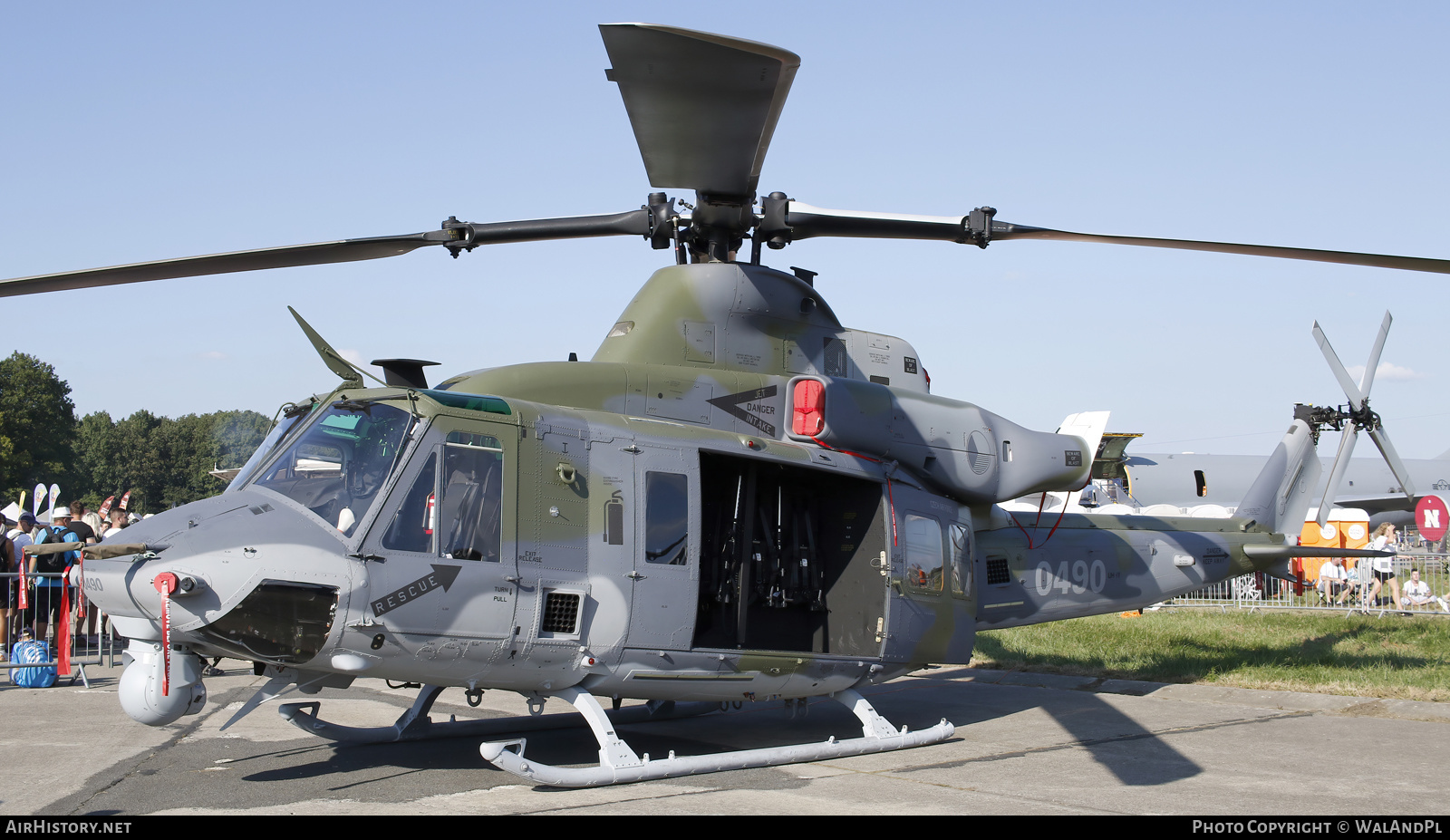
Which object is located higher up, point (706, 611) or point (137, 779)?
point (706, 611)

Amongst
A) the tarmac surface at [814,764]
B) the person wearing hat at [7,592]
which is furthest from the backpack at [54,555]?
the tarmac surface at [814,764]

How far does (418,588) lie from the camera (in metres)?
6.37

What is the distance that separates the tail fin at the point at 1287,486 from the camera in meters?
12.3

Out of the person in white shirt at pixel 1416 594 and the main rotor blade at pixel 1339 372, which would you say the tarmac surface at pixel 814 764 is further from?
the person in white shirt at pixel 1416 594

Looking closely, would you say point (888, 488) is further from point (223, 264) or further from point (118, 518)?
point (118, 518)

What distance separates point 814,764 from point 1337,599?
58.4 feet

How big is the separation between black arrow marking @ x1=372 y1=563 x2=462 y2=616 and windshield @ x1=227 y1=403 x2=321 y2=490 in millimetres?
1205

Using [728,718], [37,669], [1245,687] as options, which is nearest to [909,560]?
[728,718]

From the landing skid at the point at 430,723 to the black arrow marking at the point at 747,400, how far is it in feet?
8.02

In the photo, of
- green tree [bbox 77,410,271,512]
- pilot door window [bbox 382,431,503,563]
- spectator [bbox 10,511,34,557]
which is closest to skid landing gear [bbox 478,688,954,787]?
pilot door window [bbox 382,431,503,563]

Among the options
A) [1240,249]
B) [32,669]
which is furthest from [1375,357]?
[32,669]

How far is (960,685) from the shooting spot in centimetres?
1257

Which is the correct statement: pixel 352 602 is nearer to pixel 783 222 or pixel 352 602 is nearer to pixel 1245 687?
pixel 783 222
